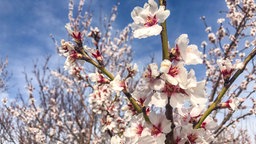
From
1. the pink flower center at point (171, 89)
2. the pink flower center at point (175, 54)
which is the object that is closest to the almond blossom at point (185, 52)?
the pink flower center at point (175, 54)

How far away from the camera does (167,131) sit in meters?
1.32

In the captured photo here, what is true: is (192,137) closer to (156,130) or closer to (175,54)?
(156,130)

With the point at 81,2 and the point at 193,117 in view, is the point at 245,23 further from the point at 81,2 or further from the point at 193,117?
the point at 81,2

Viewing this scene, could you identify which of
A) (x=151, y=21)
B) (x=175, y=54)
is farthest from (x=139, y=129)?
(x=151, y=21)

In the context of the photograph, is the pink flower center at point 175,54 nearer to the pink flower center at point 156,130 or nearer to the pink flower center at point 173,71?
the pink flower center at point 173,71

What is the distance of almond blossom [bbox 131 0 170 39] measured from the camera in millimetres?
1359

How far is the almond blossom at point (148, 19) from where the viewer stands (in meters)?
1.36

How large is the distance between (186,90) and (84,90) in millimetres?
8192

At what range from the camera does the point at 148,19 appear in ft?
4.70

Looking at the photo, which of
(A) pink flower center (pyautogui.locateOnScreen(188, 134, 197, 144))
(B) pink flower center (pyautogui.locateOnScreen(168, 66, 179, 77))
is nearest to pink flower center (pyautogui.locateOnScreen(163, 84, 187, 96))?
(B) pink flower center (pyautogui.locateOnScreen(168, 66, 179, 77))

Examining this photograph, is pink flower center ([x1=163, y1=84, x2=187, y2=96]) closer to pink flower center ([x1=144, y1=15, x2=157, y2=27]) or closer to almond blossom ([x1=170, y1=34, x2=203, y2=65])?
almond blossom ([x1=170, y1=34, x2=203, y2=65])

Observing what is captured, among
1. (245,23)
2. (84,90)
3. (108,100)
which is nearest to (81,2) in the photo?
(84,90)

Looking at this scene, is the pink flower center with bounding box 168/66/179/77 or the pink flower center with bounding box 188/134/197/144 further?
the pink flower center with bounding box 188/134/197/144

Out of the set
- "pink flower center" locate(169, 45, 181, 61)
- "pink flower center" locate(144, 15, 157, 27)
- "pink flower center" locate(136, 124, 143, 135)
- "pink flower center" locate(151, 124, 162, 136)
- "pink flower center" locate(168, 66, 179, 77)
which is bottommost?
"pink flower center" locate(151, 124, 162, 136)
